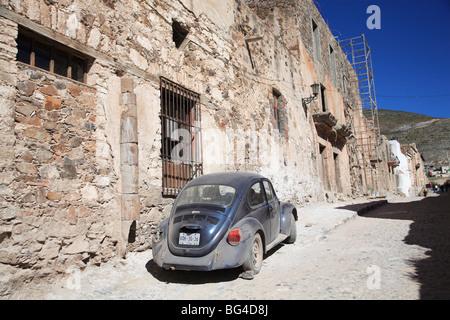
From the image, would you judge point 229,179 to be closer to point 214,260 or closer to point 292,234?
point 214,260

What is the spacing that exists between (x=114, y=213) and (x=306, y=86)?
11.9 m

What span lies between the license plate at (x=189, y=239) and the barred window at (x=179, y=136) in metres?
2.01

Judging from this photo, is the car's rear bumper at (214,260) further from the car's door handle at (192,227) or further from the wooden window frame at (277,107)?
the wooden window frame at (277,107)

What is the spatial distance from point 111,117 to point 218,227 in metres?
2.59

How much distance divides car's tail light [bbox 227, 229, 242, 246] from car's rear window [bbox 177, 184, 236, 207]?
1.54ft

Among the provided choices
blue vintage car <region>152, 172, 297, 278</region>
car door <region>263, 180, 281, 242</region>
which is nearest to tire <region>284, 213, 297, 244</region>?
car door <region>263, 180, 281, 242</region>

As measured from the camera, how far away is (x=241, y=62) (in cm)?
988

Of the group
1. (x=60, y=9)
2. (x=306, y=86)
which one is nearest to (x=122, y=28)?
(x=60, y=9)

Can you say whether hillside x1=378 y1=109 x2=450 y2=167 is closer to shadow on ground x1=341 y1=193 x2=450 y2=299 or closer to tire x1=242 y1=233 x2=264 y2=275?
shadow on ground x1=341 y1=193 x2=450 y2=299

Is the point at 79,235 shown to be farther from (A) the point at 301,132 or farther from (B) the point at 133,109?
(A) the point at 301,132

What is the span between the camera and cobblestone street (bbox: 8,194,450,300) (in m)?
3.47

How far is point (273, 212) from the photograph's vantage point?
18.2 feet

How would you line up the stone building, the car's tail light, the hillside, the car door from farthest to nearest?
1. the hillside
2. the car door
3. the car's tail light
4. the stone building

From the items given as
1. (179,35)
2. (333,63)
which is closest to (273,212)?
(179,35)
